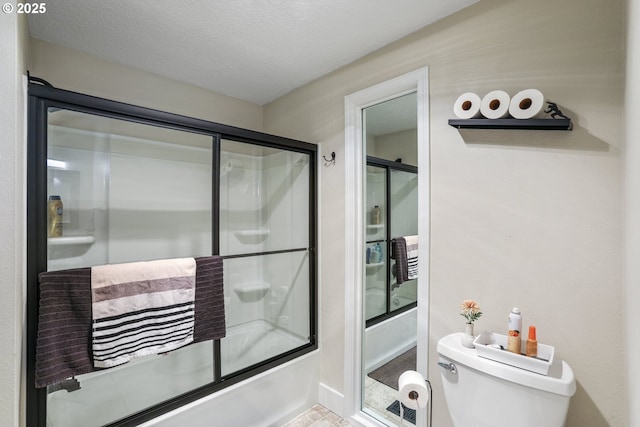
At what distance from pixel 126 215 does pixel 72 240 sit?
374mm

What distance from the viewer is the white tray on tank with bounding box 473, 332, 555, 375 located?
3.46ft

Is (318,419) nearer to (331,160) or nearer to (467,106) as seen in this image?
(331,160)

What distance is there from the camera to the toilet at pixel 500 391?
3.33 feet

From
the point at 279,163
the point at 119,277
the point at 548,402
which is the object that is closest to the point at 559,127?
the point at 548,402

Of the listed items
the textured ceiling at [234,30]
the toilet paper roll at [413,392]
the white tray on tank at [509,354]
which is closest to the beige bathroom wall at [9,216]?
the textured ceiling at [234,30]

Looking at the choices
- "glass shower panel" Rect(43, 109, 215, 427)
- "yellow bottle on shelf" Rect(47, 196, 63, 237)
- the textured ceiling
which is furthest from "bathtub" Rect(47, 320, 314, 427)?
the textured ceiling

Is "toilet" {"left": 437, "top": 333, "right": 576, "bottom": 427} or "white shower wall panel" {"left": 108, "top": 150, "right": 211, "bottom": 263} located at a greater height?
"white shower wall panel" {"left": 108, "top": 150, "right": 211, "bottom": 263}

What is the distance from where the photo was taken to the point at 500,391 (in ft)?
3.63

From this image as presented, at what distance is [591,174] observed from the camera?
112cm

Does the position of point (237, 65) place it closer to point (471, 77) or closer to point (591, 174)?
point (471, 77)

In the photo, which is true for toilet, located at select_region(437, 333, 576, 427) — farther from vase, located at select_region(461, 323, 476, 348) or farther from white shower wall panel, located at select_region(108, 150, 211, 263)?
white shower wall panel, located at select_region(108, 150, 211, 263)

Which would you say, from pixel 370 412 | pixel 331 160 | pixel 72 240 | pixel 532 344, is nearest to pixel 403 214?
pixel 331 160

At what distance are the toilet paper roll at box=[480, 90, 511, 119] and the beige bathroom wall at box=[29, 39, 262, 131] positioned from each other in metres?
1.89

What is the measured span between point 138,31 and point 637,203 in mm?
2160
